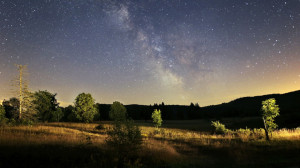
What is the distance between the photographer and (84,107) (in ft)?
141

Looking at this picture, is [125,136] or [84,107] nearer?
[125,136]

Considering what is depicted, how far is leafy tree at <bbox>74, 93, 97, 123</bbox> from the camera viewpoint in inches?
1703

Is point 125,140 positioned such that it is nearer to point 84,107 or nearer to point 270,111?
point 270,111

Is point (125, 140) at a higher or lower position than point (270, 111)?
lower

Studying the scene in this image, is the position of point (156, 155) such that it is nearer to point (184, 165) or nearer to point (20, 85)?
point (184, 165)

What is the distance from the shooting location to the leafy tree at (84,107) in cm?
4325

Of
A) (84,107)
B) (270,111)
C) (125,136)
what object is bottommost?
(125,136)

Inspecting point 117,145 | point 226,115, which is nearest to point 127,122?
point 117,145

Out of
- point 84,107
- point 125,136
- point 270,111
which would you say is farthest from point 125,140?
point 84,107

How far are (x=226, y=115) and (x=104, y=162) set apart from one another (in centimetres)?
10705

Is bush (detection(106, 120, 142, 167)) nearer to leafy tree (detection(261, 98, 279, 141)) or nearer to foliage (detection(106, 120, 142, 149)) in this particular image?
foliage (detection(106, 120, 142, 149))

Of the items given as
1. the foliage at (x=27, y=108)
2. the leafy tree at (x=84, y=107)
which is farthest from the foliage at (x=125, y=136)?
the leafy tree at (x=84, y=107)

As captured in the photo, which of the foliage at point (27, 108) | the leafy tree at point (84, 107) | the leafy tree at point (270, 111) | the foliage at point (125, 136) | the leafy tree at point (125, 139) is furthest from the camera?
the leafy tree at point (84, 107)

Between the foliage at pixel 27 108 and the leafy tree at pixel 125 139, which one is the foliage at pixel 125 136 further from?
the foliage at pixel 27 108
